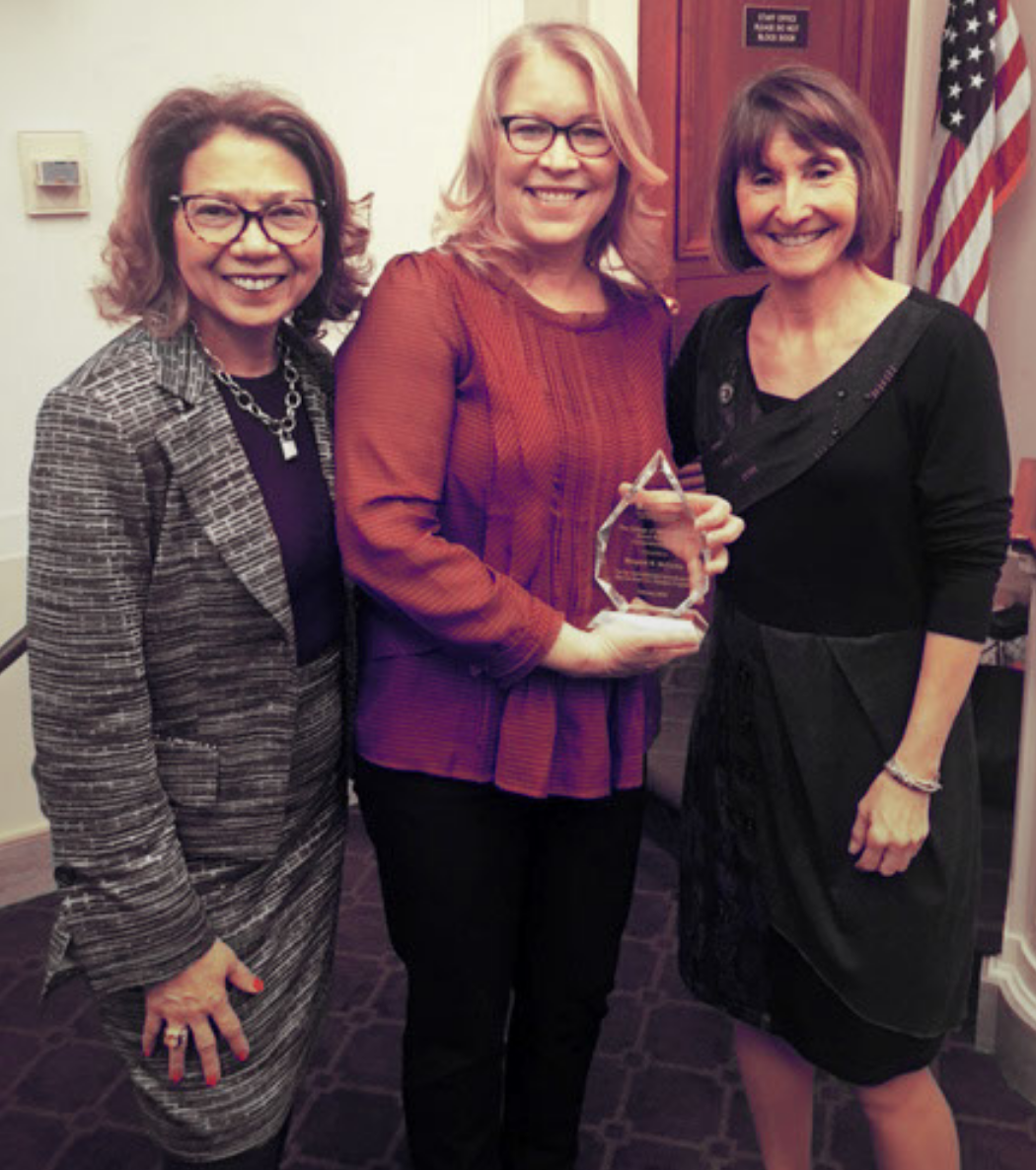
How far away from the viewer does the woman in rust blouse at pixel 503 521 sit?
1.55 meters

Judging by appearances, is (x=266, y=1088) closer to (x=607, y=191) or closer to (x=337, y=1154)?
(x=337, y=1154)

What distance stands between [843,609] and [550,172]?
2.18ft

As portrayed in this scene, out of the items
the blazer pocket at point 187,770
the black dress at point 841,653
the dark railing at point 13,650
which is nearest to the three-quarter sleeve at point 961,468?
the black dress at point 841,653

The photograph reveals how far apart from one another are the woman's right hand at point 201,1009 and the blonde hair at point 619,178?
3.00 feet

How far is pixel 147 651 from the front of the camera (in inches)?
55.8

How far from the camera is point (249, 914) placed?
1.55m

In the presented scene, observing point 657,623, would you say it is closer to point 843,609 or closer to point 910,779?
point 843,609

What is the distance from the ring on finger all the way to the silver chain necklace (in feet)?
2.20

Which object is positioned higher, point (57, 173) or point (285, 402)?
point (57, 173)

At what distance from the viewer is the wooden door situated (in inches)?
157

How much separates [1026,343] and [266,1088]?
3.38 m

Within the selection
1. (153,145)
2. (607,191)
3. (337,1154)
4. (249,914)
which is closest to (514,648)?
(249,914)

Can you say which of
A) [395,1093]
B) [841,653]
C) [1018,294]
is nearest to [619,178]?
[841,653]

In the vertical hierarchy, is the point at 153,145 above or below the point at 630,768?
above
